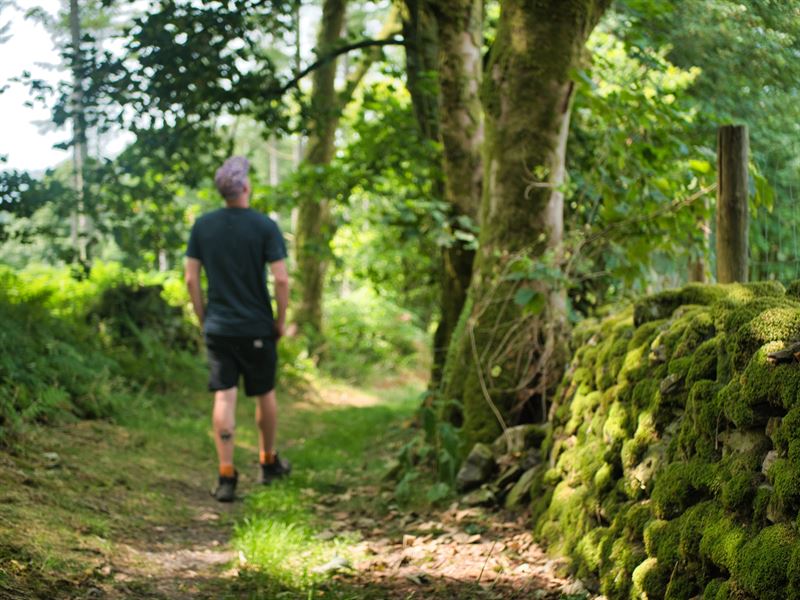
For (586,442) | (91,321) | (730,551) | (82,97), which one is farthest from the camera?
(91,321)

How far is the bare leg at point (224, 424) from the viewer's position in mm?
5527

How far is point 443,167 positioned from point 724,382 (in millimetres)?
5841

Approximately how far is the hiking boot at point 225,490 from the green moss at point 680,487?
3.41m

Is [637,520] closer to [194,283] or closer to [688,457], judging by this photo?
[688,457]

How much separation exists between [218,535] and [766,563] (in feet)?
11.2

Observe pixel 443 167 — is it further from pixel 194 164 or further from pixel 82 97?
pixel 82 97

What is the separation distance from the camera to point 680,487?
9.10 feet

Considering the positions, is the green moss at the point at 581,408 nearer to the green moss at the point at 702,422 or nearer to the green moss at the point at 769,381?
the green moss at the point at 702,422

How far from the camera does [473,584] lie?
139 inches

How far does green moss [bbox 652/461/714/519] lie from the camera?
2.68m

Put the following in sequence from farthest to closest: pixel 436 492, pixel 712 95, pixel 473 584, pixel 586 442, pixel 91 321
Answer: pixel 91 321
pixel 712 95
pixel 436 492
pixel 586 442
pixel 473 584

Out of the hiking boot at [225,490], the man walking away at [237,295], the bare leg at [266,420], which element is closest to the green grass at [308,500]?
the hiking boot at [225,490]

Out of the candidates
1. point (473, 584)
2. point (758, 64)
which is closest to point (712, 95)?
point (758, 64)

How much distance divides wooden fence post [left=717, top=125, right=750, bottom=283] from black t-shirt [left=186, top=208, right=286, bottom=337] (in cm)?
316
